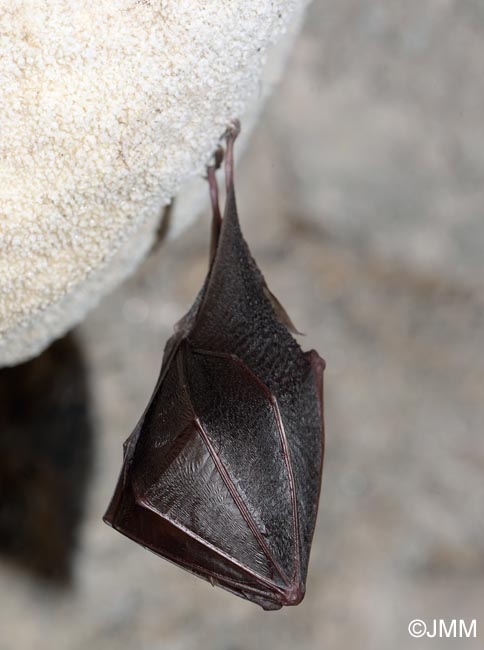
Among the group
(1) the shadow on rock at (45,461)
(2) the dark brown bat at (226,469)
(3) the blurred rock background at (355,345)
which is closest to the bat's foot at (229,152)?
(2) the dark brown bat at (226,469)

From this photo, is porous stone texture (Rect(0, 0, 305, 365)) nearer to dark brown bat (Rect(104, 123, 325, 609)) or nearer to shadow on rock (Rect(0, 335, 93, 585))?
dark brown bat (Rect(104, 123, 325, 609))

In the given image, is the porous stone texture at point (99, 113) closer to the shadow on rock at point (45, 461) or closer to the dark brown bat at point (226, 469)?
the dark brown bat at point (226, 469)

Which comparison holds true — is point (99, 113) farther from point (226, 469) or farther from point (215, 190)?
point (226, 469)

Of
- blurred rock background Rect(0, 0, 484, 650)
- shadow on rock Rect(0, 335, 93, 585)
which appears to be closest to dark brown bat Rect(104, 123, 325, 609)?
blurred rock background Rect(0, 0, 484, 650)

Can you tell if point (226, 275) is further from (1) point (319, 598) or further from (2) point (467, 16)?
(1) point (319, 598)

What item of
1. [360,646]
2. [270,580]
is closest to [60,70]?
[270,580]

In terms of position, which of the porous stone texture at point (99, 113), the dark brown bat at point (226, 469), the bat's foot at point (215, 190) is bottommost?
the dark brown bat at point (226, 469)
